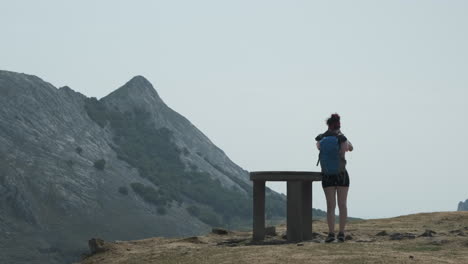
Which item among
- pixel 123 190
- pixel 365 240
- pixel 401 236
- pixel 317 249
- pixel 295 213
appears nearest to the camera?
pixel 317 249

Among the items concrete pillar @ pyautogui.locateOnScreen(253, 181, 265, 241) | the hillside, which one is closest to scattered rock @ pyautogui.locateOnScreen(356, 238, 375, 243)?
the hillside

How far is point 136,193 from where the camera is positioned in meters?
189

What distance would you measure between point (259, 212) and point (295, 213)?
3.96 ft

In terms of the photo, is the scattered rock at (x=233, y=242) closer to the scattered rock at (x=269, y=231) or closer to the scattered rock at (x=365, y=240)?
the scattered rock at (x=269, y=231)

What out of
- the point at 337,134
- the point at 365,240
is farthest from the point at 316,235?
the point at 337,134

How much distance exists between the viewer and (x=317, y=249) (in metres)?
15.1

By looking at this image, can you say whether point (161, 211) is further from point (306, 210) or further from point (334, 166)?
point (334, 166)

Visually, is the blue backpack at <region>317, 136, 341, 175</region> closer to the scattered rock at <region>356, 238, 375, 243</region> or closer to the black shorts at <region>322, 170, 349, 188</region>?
the black shorts at <region>322, 170, 349, 188</region>

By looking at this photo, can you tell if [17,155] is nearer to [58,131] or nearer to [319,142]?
[58,131]

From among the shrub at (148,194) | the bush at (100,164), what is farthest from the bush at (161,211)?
the bush at (100,164)

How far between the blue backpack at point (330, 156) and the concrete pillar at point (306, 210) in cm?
188

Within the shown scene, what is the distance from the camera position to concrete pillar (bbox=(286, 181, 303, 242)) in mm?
18141

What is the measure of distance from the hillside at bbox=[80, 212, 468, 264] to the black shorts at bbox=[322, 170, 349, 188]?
1326 millimetres

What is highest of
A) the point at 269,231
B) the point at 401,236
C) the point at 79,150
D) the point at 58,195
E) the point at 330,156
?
the point at 79,150
